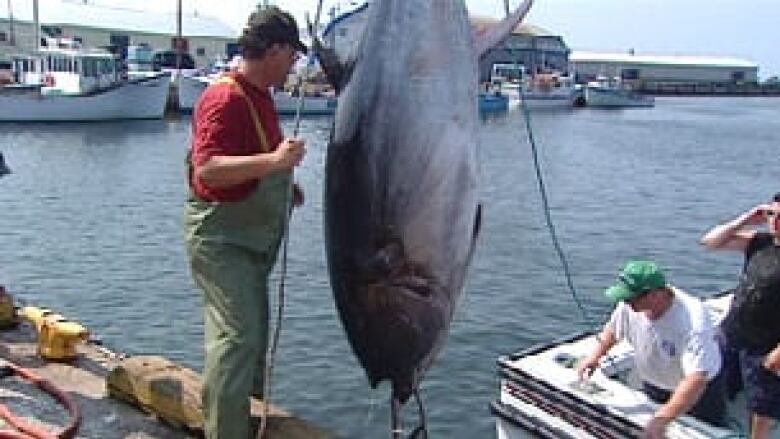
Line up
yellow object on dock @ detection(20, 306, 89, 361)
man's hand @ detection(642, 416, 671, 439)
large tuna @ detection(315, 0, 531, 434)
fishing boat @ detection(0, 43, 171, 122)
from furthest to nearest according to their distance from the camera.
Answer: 1. fishing boat @ detection(0, 43, 171, 122)
2. yellow object on dock @ detection(20, 306, 89, 361)
3. man's hand @ detection(642, 416, 671, 439)
4. large tuna @ detection(315, 0, 531, 434)

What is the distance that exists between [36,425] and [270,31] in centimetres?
210

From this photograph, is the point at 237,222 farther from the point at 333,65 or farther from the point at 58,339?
the point at 58,339

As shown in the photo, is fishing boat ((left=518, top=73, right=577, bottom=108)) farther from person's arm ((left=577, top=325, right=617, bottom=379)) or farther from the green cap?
the green cap

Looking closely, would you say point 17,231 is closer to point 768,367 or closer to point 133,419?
point 133,419

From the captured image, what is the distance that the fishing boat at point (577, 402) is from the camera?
179 inches

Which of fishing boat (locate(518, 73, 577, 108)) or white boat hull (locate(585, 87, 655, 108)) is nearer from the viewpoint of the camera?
fishing boat (locate(518, 73, 577, 108))

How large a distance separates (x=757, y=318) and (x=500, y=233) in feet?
38.3

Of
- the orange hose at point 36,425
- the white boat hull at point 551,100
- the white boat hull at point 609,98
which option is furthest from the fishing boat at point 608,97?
the orange hose at point 36,425

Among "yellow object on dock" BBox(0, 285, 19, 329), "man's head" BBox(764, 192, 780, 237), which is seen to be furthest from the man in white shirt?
"yellow object on dock" BBox(0, 285, 19, 329)

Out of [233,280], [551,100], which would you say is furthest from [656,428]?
[551,100]

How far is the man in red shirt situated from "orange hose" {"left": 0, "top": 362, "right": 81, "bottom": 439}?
0.73 meters

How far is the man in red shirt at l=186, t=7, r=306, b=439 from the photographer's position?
120 inches

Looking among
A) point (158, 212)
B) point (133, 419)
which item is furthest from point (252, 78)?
point (158, 212)

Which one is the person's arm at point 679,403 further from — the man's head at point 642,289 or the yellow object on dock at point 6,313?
the yellow object on dock at point 6,313
